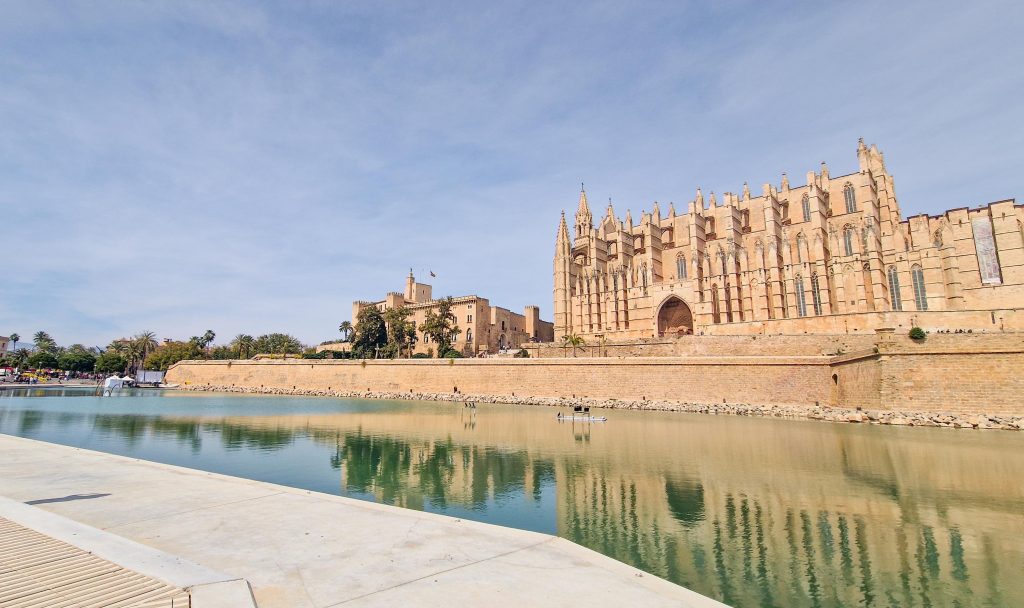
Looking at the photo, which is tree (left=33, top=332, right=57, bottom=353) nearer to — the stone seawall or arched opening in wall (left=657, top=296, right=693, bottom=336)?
the stone seawall

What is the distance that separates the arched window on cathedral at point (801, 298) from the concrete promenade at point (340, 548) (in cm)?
3919

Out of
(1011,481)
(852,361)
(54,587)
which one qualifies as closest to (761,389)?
(852,361)

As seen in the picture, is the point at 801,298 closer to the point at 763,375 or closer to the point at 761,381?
the point at 763,375

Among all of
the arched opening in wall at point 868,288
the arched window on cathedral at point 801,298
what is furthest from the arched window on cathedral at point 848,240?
the arched window on cathedral at point 801,298

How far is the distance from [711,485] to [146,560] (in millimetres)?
11936

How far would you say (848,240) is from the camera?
41.7 metres

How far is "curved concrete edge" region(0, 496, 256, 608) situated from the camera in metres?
4.09

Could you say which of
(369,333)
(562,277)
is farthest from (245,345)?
(562,277)

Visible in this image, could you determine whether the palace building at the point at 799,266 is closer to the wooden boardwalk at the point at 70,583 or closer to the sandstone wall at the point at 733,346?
the sandstone wall at the point at 733,346

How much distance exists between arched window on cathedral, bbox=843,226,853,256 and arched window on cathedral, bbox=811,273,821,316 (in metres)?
4.65

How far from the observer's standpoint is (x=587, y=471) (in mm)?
14812

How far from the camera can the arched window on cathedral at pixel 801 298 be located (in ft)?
128

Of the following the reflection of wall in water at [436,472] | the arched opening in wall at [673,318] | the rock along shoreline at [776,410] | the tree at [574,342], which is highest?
the arched opening in wall at [673,318]

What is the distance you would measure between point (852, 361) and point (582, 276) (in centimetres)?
2977
